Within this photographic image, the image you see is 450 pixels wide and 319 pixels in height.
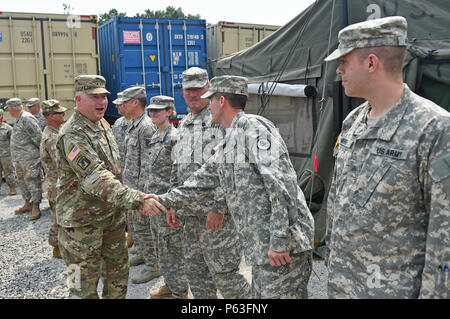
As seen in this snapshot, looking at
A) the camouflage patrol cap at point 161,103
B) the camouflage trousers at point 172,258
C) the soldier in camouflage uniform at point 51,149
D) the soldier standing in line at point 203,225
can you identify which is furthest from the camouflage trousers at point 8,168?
the soldier standing in line at point 203,225

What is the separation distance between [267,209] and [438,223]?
3.20ft

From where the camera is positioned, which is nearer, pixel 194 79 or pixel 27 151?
pixel 194 79

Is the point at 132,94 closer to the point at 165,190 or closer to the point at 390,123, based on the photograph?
the point at 165,190

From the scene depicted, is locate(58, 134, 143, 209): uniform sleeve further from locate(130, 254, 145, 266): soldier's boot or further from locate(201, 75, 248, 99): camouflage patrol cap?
locate(130, 254, 145, 266): soldier's boot

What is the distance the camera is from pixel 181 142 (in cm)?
365

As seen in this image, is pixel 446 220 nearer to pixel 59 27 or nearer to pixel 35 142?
pixel 35 142

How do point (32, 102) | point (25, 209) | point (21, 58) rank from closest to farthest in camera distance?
point (25, 209) < point (32, 102) < point (21, 58)

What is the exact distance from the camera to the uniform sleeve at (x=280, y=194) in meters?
2.20

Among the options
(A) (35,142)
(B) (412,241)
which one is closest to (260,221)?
(B) (412,241)

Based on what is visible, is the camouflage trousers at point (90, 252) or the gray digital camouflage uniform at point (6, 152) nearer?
the camouflage trousers at point (90, 252)

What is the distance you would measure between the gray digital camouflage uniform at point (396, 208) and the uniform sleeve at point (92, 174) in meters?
1.68

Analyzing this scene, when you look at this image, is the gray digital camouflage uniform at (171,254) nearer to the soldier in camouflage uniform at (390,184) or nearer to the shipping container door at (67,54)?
the soldier in camouflage uniform at (390,184)

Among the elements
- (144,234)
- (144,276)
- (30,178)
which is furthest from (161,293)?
(30,178)

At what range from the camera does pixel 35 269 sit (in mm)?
4863
